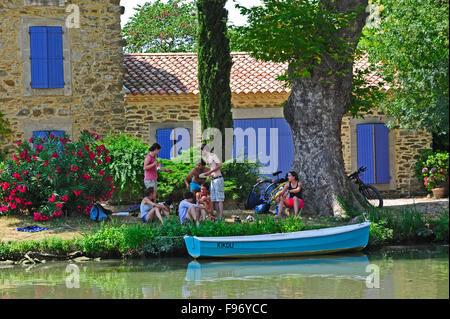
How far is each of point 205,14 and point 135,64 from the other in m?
3.88

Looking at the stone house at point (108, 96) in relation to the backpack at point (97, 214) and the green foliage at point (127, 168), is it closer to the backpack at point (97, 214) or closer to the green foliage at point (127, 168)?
the green foliage at point (127, 168)

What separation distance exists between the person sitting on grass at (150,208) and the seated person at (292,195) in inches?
94.4

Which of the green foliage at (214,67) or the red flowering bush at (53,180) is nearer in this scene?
the red flowering bush at (53,180)

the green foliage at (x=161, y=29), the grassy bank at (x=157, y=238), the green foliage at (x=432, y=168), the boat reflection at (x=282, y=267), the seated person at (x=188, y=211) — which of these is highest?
the green foliage at (x=161, y=29)

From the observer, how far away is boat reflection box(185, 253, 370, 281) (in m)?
10.1

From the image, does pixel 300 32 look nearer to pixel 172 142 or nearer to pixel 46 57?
pixel 172 142

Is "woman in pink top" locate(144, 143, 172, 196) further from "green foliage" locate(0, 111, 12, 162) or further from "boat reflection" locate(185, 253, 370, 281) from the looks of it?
"green foliage" locate(0, 111, 12, 162)

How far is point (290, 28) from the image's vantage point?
13555mm

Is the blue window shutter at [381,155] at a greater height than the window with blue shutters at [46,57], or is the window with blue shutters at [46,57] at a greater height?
the window with blue shutters at [46,57]

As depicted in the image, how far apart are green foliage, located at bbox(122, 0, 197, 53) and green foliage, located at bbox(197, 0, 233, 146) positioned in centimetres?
1224

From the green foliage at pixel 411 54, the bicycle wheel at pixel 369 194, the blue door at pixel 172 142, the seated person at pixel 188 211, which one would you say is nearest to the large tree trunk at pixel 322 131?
the bicycle wheel at pixel 369 194

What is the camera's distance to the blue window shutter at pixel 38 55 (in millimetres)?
18375

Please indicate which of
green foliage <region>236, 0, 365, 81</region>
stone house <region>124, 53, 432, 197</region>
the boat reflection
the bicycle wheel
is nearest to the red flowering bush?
the boat reflection
